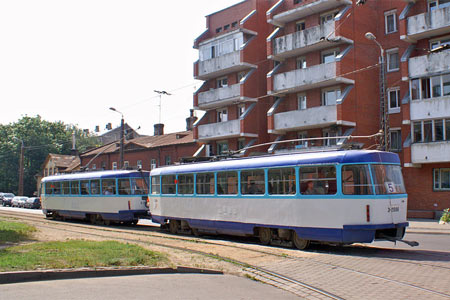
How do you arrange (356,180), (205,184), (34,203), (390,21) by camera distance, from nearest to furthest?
(356,180)
(205,184)
(390,21)
(34,203)

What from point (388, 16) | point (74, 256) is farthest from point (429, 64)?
point (74, 256)

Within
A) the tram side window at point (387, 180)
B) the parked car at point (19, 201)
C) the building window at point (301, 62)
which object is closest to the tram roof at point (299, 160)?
the tram side window at point (387, 180)

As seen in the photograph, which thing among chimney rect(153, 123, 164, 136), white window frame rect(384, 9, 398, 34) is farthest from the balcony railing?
chimney rect(153, 123, 164, 136)

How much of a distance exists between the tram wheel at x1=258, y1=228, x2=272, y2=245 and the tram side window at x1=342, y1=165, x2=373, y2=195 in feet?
10.4

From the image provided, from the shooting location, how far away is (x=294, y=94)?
34969mm

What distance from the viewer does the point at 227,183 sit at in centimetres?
1661

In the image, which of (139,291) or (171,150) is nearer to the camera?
(139,291)

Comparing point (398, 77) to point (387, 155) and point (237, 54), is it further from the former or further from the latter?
point (387, 155)

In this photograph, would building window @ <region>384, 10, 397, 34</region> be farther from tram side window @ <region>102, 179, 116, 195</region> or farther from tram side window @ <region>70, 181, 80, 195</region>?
tram side window @ <region>70, 181, 80, 195</region>

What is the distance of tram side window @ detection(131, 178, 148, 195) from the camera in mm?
23188

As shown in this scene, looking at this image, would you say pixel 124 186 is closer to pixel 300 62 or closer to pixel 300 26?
pixel 300 62

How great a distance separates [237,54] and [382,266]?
29089 mm

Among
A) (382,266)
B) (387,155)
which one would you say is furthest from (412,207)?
(382,266)

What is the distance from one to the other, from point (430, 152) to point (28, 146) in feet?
215
